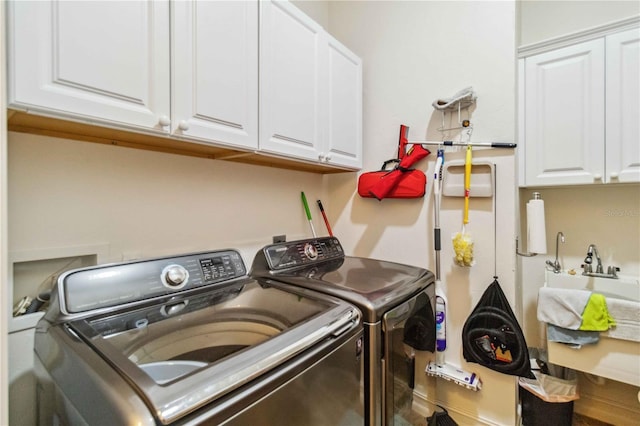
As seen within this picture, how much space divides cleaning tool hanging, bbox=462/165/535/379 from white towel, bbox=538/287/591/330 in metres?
0.30

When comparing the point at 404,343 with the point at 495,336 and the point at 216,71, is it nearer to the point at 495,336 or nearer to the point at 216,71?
the point at 495,336

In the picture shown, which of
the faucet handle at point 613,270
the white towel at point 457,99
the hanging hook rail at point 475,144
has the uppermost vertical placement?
the white towel at point 457,99

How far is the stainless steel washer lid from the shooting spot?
1.07 meters

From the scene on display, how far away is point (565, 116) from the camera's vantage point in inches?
68.7

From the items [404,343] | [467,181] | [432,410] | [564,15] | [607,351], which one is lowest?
[432,410]

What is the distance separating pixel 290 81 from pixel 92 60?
83 centimetres

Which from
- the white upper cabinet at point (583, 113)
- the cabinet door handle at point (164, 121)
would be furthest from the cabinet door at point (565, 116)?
the cabinet door handle at point (164, 121)

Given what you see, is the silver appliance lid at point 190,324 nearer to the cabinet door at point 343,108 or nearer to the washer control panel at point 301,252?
the washer control panel at point 301,252

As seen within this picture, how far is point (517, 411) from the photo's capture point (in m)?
1.59

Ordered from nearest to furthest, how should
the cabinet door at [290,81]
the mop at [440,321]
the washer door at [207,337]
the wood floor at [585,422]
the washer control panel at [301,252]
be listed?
the washer door at [207,337] < the cabinet door at [290,81] < the washer control panel at [301,252] < the mop at [440,321] < the wood floor at [585,422]

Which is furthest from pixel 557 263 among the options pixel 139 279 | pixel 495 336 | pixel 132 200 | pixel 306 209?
pixel 132 200

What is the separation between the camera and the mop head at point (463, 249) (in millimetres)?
1576

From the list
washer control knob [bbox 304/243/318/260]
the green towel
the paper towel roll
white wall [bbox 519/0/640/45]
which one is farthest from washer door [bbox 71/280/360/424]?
white wall [bbox 519/0/640/45]

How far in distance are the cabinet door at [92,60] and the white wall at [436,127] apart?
144 cm
